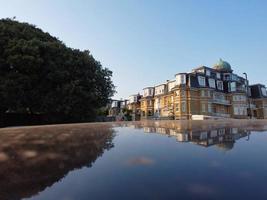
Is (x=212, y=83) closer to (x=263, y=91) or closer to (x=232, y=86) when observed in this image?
(x=232, y=86)

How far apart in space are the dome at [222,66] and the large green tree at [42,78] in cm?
4147

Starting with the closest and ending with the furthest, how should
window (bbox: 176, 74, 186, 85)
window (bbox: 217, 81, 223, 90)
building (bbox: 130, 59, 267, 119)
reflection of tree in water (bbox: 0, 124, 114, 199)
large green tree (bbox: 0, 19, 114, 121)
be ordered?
reflection of tree in water (bbox: 0, 124, 114, 199) → large green tree (bbox: 0, 19, 114, 121) → building (bbox: 130, 59, 267, 119) → window (bbox: 176, 74, 186, 85) → window (bbox: 217, 81, 223, 90)

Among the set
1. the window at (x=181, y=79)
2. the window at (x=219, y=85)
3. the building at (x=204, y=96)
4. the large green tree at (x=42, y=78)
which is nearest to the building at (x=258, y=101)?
the building at (x=204, y=96)

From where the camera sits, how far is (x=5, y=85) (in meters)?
18.8

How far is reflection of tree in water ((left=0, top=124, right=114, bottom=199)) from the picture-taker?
4.50 feet

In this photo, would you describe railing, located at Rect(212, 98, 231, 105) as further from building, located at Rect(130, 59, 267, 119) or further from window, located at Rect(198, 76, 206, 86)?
window, located at Rect(198, 76, 206, 86)

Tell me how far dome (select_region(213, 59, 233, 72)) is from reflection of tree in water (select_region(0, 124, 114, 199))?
59.2m

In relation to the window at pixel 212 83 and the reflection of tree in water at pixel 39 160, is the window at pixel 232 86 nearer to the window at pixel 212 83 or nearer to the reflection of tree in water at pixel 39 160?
the window at pixel 212 83

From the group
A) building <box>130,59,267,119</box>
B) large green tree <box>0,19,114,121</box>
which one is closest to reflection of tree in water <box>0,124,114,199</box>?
large green tree <box>0,19,114,121</box>

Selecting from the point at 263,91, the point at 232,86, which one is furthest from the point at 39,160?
the point at 263,91

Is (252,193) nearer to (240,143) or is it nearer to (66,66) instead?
(240,143)

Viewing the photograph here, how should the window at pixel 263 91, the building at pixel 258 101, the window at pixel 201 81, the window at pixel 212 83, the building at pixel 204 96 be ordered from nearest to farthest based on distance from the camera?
the building at pixel 204 96 → the window at pixel 201 81 → the window at pixel 212 83 → the building at pixel 258 101 → the window at pixel 263 91

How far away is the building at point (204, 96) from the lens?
50094mm

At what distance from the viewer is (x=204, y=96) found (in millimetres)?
51250
